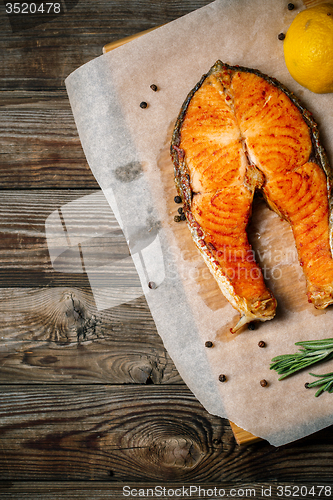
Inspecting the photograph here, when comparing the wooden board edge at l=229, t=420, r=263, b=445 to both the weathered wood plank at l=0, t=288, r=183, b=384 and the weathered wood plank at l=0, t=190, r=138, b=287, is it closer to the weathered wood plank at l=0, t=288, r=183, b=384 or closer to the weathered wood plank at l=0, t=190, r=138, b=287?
the weathered wood plank at l=0, t=288, r=183, b=384

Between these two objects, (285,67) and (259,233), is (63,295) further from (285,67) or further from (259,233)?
(285,67)

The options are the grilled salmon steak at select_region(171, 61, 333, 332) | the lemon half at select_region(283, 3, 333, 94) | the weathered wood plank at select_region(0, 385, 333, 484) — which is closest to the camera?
the lemon half at select_region(283, 3, 333, 94)

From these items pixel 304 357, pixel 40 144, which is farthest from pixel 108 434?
pixel 40 144

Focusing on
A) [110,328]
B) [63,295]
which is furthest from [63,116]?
[110,328]

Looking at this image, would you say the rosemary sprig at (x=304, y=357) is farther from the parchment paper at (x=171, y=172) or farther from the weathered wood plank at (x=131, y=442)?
the weathered wood plank at (x=131, y=442)

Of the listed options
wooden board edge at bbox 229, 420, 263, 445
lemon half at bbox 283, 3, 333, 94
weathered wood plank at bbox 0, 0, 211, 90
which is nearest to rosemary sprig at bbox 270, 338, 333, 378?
wooden board edge at bbox 229, 420, 263, 445

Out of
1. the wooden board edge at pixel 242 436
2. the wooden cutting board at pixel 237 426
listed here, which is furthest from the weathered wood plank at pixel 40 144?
the wooden board edge at pixel 242 436
